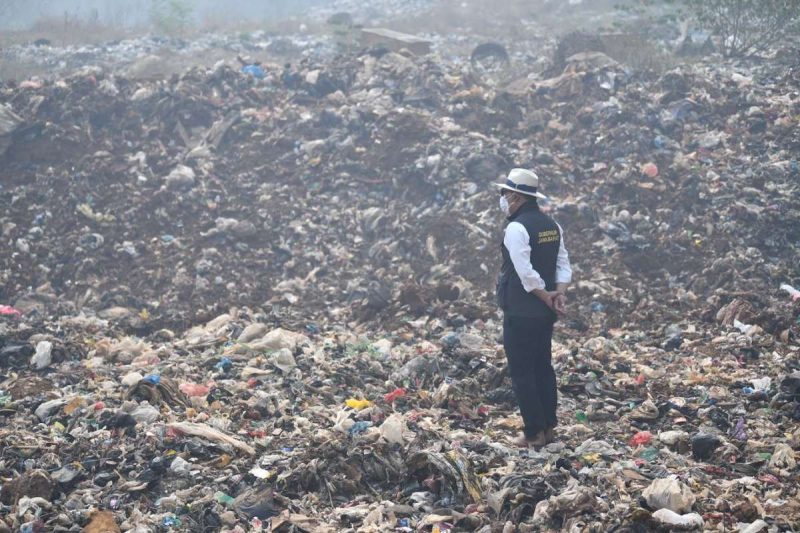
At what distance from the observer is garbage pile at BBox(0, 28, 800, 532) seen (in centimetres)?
361

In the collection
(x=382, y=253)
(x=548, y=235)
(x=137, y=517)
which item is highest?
(x=548, y=235)

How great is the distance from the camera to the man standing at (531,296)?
13.6 feet

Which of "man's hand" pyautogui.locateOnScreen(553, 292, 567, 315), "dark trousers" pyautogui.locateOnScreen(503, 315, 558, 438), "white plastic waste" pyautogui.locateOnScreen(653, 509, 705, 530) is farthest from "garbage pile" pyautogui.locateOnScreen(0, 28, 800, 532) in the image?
"man's hand" pyautogui.locateOnScreen(553, 292, 567, 315)

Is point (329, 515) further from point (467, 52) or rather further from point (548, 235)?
point (467, 52)

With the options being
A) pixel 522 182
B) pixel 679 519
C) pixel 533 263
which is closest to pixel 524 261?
pixel 533 263

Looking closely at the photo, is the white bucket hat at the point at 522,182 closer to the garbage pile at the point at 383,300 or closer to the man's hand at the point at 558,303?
the man's hand at the point at 558,303

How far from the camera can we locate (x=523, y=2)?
2397 centimetres

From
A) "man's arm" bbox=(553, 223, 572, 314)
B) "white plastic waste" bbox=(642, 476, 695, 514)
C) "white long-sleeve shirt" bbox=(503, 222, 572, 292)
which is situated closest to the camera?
"white plastic waste" bbox=(642, 476, 695, 514)

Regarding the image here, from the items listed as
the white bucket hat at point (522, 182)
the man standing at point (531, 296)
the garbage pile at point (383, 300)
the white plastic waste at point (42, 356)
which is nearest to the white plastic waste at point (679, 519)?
the garbage pile at point (383, 300)

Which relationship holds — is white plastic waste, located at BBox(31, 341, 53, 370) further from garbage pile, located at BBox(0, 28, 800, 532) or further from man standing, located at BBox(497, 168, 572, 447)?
man standing, located at BBox(497, 168, 572, 447)

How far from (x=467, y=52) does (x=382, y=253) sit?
10.4 metres

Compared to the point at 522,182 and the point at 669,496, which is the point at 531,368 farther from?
the point at 669,496

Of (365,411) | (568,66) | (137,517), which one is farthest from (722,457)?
(568,66)

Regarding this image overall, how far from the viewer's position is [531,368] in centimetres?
429
